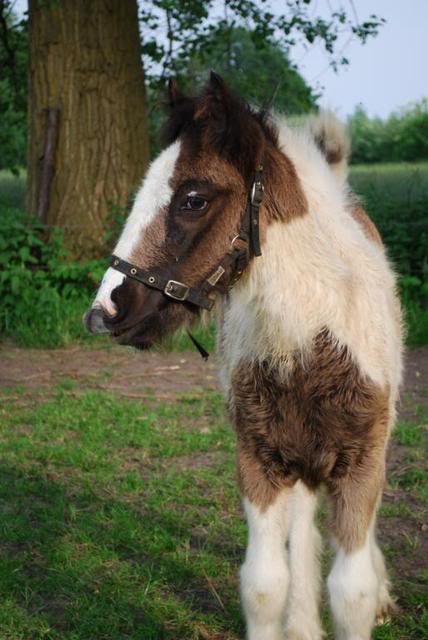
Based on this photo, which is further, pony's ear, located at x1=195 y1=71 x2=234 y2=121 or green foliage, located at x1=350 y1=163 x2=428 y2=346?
green foliage, located at x1=350 y1=163 x2=428 y2=346

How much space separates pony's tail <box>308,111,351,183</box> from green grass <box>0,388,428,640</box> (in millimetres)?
1887

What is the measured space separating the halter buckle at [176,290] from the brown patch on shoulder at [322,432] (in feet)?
1.48

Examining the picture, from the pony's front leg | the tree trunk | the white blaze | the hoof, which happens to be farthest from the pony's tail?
the tree trunk

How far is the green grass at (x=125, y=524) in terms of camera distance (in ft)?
12.7

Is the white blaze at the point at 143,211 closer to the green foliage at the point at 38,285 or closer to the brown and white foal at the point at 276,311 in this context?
the brown and white foal at the point at 276,311

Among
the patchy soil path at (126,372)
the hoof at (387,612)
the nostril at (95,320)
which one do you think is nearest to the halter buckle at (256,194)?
the nostril at (95,320)

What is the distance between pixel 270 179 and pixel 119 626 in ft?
6.51

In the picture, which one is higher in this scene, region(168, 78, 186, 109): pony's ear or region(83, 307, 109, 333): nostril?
region(168, 78, 186, 109): pony's ear

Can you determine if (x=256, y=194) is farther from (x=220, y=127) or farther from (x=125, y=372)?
(x=125, y=372)

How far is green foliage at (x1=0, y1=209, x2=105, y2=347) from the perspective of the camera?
8773 mm

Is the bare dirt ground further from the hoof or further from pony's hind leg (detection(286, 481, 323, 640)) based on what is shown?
pony's hind leg (detection(286, 481, 323, 640))

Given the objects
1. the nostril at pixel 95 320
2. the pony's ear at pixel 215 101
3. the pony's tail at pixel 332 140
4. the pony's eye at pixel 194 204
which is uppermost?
the pony's ear at pixel 215 101

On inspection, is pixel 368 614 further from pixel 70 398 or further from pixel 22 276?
pixel 22 276

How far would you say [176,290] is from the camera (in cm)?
293
